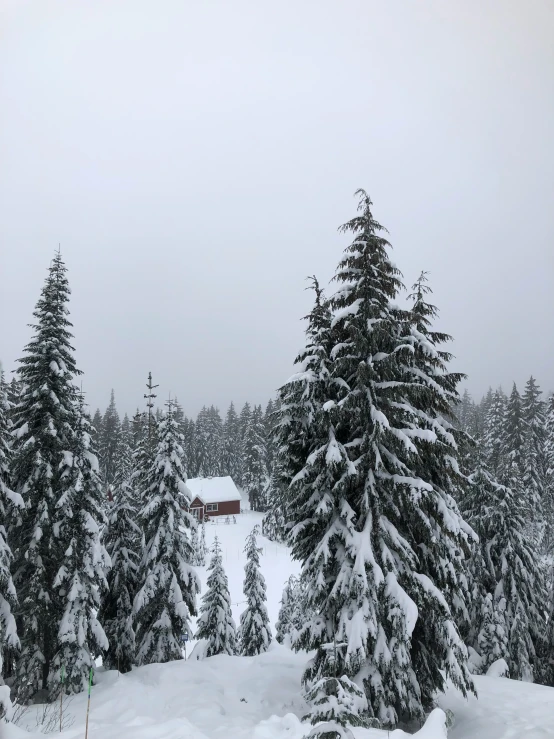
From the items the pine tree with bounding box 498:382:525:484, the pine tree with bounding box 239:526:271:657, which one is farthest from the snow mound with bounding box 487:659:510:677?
the pine tree with bounding box 498:382:525:484

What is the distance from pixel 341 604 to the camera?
11117 millimetres

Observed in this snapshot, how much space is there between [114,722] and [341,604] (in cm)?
596

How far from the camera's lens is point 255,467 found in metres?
73.6

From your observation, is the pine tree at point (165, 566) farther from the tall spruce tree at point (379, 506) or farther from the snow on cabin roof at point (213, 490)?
the snow on cabin roof at point (213, 490)

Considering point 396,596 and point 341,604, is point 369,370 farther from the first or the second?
point 341,604

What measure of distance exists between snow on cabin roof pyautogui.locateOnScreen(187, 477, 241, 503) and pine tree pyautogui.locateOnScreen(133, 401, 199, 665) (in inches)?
2014

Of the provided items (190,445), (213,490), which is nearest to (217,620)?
(213,490)

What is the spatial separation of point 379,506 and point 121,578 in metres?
13.9

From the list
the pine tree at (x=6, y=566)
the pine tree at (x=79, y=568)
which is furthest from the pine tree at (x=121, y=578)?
the pine tree at (x=6, y=566)

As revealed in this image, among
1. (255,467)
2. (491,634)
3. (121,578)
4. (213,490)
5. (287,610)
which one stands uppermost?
(255,467)

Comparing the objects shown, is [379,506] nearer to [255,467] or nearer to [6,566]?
[6,566]

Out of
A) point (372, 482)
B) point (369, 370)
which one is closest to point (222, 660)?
point (372, 482)

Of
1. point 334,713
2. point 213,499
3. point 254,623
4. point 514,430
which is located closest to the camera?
point 334,713

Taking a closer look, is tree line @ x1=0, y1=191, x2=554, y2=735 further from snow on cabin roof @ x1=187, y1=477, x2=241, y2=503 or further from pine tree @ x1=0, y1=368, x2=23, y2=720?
snow on cabin roof @ x1=187, y1=477, x2=241, y2=503
